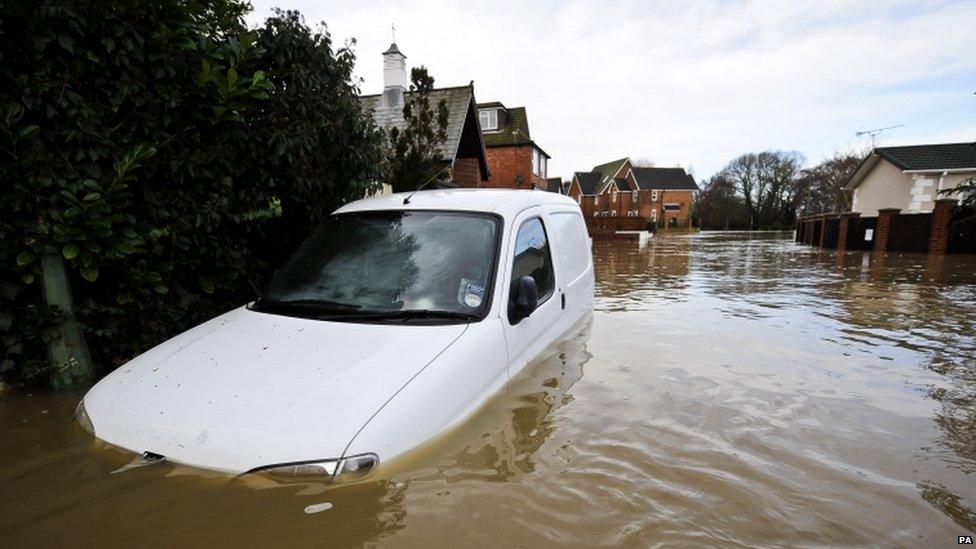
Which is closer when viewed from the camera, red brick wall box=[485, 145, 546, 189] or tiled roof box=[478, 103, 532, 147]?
red brick wall box=[485, 145, 546, 189]

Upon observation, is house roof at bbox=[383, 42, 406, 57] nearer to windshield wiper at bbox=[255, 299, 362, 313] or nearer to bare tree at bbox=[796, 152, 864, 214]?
windshield wiper at bbox=[255, 299, 362, 313]

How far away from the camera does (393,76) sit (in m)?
19.1

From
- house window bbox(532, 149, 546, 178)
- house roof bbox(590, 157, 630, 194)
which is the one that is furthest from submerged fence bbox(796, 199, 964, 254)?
house roof bbox(590, 157, 630, 194)

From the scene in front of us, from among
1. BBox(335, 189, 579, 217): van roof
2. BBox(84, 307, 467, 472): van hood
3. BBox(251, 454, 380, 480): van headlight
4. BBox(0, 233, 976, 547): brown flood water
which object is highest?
BBox(335, 189, 579, 217): van roof

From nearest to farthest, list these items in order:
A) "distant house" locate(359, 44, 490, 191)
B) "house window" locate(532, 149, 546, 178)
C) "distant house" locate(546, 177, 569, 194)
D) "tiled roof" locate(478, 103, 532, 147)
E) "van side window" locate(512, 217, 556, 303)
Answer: "van side window" locate(512, 217, 556, 303), "distant house" locate(359, 44, 490, 191), "tiled roof" locate(478, 103, 532, 147), "house window" locate(532, 149, 546, 178), "distant house" locate(546, 177, 569, 194)

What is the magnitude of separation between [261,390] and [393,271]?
1216 millimetres

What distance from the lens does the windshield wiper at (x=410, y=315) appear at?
9.32ft

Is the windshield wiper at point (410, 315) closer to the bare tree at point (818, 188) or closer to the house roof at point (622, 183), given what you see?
the house roof at point (622, 183)

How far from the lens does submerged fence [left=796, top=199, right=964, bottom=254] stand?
17.8 meters

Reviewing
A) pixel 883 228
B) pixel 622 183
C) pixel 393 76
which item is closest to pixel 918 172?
pixel 883 228

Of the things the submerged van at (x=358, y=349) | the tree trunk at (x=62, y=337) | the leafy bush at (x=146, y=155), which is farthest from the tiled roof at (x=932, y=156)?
the tree trunk at (x=62, y=337)

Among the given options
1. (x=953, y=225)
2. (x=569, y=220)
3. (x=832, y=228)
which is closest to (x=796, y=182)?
(x=832, y=228)

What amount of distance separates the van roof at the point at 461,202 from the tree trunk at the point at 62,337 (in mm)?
2048

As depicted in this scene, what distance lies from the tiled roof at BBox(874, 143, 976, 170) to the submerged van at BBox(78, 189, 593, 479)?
98.4 ft
